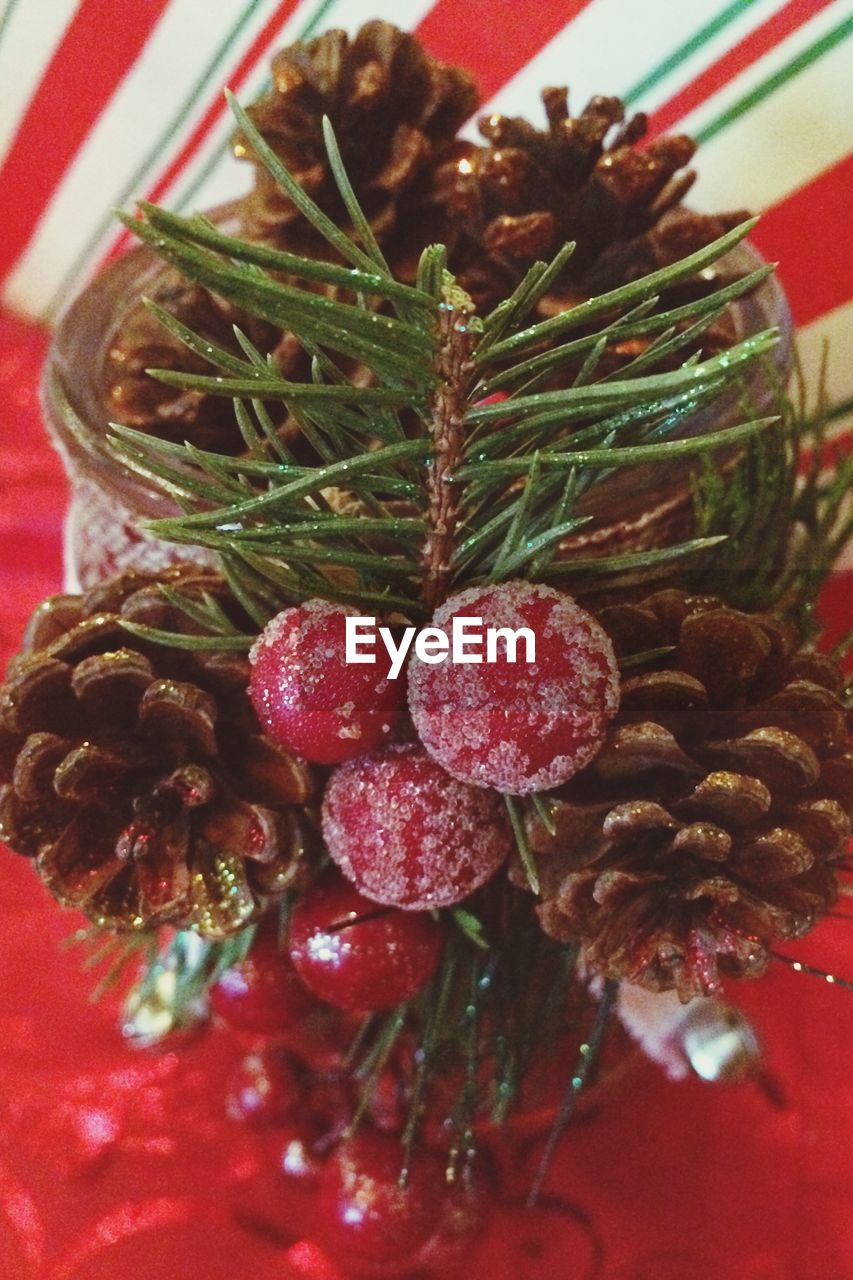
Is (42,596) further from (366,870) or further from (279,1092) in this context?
(366,870)

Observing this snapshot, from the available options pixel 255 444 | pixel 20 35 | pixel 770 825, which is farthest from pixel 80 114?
pixel 770 825

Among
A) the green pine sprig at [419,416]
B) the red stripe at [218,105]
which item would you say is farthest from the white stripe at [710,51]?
the green pine sprig at [419,416]

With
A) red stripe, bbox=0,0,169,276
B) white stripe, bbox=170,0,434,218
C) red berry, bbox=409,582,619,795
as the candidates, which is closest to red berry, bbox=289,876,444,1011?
red berry, bbox=409,582,619,795

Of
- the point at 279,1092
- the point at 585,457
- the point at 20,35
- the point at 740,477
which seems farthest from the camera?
the point at 20,35

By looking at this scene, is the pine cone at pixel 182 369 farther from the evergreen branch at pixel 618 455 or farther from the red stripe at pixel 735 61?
the red stripe at pixel 735 61

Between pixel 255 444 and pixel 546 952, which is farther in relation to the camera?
pixel 546 952

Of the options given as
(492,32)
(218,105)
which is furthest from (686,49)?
(218,105)

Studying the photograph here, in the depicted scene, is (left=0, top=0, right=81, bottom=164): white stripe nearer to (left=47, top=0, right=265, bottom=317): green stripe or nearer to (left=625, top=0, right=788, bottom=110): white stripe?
(left=47, top=0, right=265, bottom=317): green stripe
